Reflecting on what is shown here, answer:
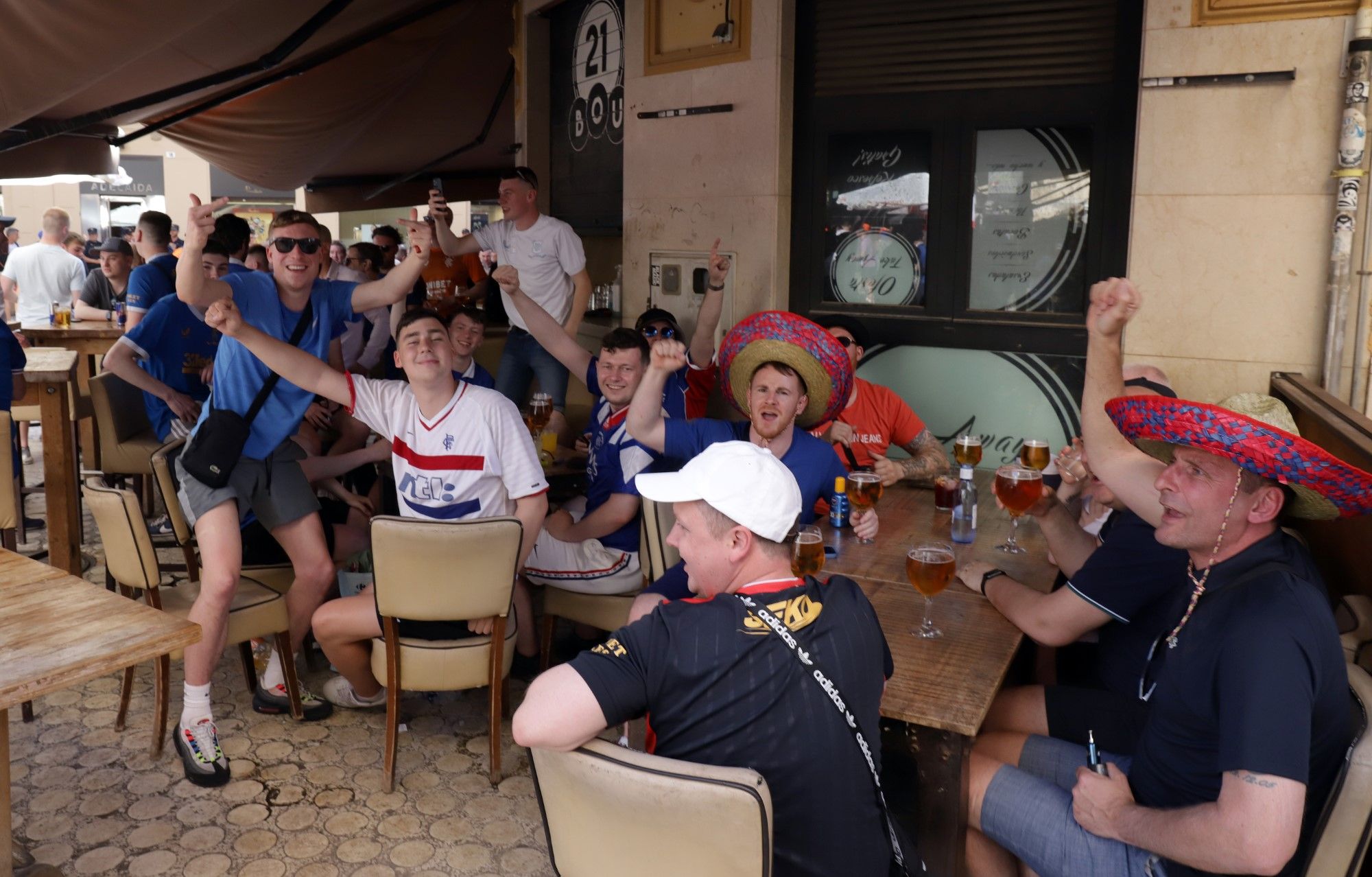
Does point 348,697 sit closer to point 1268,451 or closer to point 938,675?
point 938,675

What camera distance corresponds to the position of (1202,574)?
2.11 metres

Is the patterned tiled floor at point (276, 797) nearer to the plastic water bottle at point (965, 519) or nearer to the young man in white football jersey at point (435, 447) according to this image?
the young man in white football jersey at point (435, 447)

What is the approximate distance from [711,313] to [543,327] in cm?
130

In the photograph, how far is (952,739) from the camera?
6.68 feet

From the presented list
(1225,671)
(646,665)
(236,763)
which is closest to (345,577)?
(236,763)

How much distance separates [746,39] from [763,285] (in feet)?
4.20

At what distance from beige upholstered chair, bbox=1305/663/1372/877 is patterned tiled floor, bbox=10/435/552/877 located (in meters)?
1.98

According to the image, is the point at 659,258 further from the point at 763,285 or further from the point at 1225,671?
the point at 1225,671

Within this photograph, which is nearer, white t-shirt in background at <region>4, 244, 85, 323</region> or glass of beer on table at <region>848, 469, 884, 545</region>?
glass of beer on table at <region>848, 469, 884, 545</region>

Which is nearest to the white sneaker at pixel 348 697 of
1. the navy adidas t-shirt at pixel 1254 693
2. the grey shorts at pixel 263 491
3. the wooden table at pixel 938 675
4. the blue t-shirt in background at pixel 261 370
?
the grey shorts at pixel 263 491

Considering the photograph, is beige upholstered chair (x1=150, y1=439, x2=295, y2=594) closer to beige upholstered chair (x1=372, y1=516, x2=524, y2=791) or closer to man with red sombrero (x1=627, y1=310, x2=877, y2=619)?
beige upholstered chair (x1=372, y1=516, x2=524, y2=791)

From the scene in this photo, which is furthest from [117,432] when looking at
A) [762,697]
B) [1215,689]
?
[1215,689]

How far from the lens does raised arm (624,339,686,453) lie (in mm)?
3041

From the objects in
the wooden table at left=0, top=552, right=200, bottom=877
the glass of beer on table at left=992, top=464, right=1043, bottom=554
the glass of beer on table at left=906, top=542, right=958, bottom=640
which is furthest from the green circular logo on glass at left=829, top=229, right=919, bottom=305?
the wooden table at left=0, top=552, right=200, bottom=877
